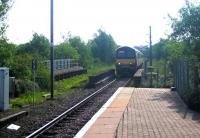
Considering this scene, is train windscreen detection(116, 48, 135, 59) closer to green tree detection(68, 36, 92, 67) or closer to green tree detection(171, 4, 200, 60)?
green tree detection(68, 36, 92, 67)

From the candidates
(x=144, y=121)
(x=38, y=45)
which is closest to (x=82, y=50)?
(x=38, y=45)

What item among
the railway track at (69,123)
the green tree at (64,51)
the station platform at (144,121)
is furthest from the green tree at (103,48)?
the station platform at (144,121)

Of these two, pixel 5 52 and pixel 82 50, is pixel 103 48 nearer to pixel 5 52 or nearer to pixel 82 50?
pixel 82 50

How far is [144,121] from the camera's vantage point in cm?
1301

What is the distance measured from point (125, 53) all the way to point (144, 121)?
115 feet

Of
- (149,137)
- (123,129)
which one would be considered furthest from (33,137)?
(149,137)

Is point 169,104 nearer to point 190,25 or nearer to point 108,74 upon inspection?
point 190,25

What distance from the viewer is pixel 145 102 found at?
19.0 meters

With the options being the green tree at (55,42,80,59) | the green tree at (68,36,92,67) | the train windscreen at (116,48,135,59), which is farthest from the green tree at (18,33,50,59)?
the green tree at (68,36,92,67)

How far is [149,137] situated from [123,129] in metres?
1.40

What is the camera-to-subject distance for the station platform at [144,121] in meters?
10.8

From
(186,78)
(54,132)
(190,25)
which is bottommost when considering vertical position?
(54,132)

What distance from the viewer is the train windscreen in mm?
47812

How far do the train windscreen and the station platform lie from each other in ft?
96.4
